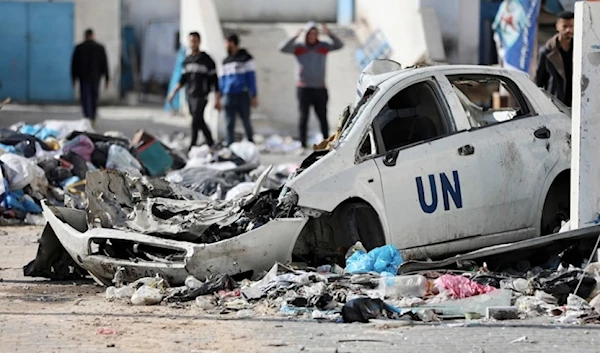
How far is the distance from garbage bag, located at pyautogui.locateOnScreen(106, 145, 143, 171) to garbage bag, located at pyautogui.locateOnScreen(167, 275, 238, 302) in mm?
6550

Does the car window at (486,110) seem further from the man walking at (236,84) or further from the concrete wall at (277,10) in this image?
the concrete wall at (277,10)

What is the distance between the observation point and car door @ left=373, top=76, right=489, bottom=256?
979 centimetres

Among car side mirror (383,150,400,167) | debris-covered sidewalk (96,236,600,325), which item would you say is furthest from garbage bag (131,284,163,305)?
car side mirror (383,150,400,167)

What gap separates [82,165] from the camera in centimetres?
1525

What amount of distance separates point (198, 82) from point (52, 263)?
9.61m

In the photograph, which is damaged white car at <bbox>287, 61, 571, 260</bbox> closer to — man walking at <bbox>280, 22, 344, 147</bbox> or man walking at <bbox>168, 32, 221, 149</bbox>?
man walking at <bbox>168, 32, 221, 149</bbox>

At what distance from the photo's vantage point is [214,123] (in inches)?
893

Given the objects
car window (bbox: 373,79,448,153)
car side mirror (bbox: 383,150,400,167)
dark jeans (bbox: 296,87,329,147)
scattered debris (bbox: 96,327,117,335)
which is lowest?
scattered debris (bbox: 96,327,117,335)

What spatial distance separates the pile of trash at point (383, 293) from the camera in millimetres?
8422

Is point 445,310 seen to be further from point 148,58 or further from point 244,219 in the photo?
point 148,58

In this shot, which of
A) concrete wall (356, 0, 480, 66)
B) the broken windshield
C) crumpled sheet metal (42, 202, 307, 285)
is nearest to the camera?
crumpled sheet metal (42, 202, 307, 285)

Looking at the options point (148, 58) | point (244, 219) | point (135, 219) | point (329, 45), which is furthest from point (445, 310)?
point (148, 58)

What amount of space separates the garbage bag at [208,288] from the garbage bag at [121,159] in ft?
21.5

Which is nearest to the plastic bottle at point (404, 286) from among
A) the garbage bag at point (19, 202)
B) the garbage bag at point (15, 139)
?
the garbage bag at point (19, 202)
